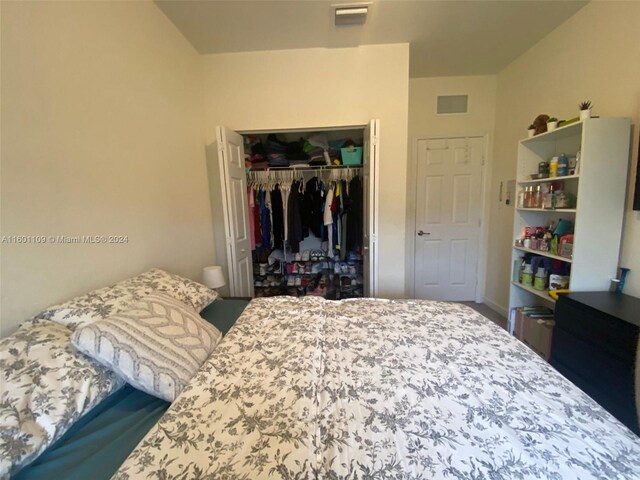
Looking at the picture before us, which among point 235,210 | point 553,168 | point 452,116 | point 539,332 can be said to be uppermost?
point 452,116

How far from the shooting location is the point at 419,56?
8.47 ft

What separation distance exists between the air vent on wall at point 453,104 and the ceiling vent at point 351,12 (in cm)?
149

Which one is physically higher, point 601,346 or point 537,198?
point 537,198

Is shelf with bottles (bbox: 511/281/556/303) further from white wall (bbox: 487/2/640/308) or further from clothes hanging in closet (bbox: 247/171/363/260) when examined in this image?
clothes hanging in closet (bbox: 247/171/363/260)

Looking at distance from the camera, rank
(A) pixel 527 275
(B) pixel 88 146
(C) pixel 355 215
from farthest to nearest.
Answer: (C) pixel 355 215 < (A) pixel 527 275 < (B) pixel 88 146

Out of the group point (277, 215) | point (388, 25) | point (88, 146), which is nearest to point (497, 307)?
point (277, 215)

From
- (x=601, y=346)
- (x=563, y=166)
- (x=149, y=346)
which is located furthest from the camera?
(x=563, y=166)

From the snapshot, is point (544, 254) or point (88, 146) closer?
point (88, 146)

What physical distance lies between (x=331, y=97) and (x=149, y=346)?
95.2 inches

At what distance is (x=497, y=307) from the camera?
3.09m

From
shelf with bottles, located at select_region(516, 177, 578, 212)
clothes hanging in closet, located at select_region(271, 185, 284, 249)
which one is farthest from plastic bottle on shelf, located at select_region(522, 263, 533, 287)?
clothes hanging in closet, located at select_region(271, 185, 284, 249)

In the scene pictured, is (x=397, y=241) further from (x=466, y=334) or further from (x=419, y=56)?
(x=419, y=56)

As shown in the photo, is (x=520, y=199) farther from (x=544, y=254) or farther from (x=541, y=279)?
(x=541, y=279)

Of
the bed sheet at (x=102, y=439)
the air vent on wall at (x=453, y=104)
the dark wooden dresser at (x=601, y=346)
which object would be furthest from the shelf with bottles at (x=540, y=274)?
the bed sheet at (x=102, y=439)
